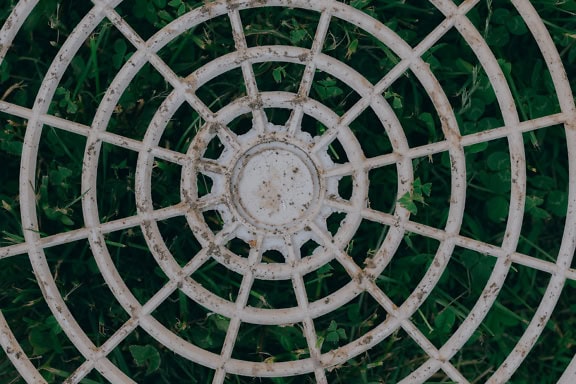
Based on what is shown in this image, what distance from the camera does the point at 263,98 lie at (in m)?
0.86

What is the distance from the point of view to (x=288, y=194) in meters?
0.89

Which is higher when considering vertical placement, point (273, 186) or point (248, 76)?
point (248, 76)

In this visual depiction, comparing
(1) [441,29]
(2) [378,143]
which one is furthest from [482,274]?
(1) [441,29]

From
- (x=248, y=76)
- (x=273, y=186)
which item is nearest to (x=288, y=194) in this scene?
(x=273, y=186)

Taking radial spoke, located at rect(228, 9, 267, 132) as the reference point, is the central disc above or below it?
below

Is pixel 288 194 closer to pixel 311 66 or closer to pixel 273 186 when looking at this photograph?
pixel 273 186

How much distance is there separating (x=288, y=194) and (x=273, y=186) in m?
0.02

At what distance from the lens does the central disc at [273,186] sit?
886 millimetres

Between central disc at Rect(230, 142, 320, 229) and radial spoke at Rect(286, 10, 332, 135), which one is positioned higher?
radial spoke at Rect(286, 10, 332, 135)

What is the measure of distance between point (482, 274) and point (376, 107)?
284 millimetres

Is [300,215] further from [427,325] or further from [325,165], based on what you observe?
[427,325]

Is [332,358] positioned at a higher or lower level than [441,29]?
lower

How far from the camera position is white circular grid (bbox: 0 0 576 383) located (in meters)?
0.82

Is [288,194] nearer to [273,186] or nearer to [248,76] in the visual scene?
[273,186]
